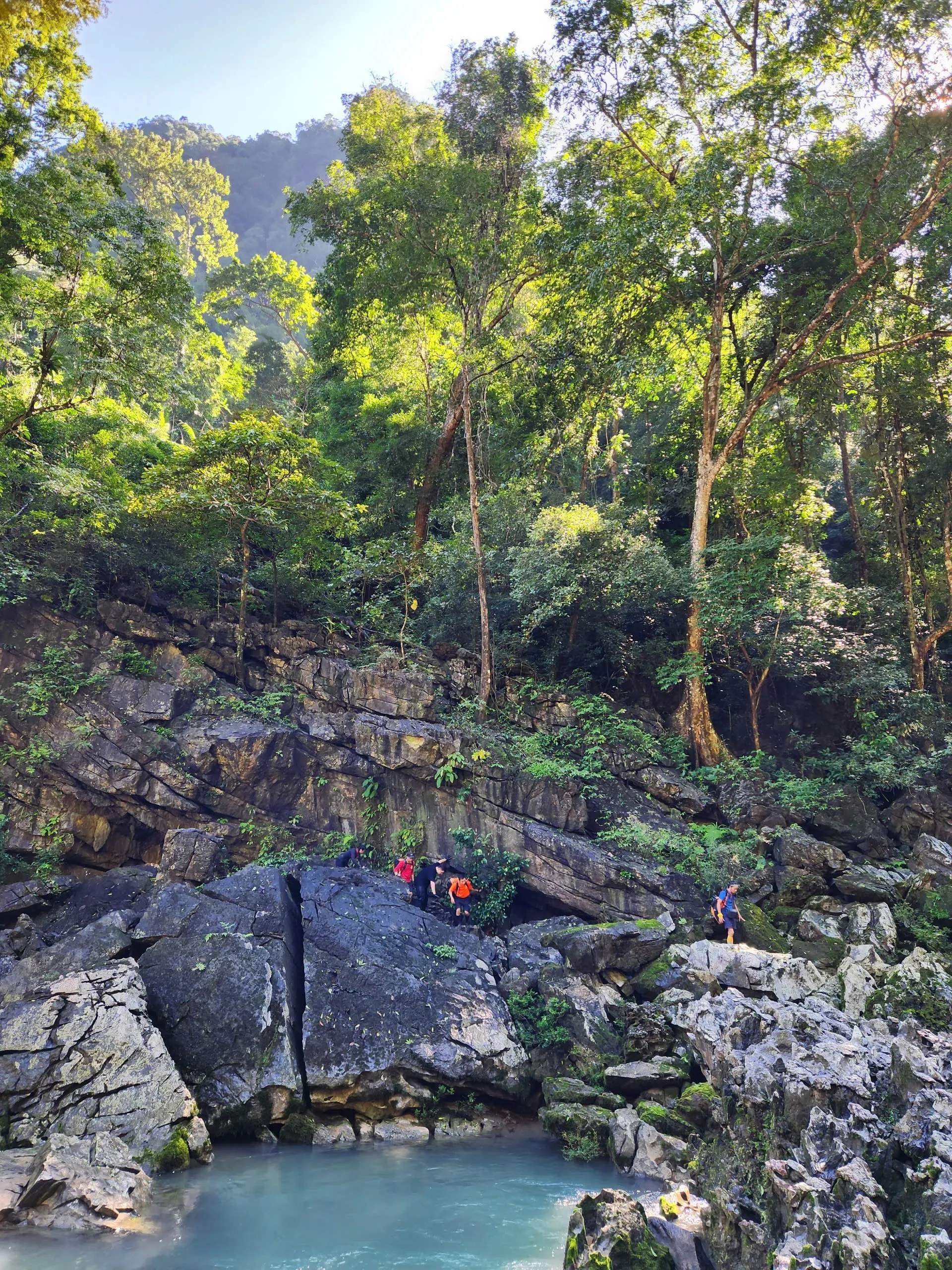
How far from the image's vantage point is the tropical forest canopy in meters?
13.5

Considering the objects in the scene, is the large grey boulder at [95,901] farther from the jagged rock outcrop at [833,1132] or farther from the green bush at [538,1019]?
the jagged rock outcrop at [833,1132]

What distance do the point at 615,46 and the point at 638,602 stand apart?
13.4 m

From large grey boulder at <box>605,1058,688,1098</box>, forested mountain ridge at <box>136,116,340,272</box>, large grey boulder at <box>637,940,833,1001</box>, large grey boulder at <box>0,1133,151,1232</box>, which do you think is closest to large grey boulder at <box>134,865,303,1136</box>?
large grey boulder at <box>0,1133,151,1232</box>

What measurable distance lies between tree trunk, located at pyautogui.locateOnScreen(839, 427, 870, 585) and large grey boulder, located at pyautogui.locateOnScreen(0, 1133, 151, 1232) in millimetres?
20351

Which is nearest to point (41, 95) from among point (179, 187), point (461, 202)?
point (461, 202)

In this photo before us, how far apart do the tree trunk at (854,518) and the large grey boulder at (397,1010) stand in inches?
620

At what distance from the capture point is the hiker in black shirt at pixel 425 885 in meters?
12.2

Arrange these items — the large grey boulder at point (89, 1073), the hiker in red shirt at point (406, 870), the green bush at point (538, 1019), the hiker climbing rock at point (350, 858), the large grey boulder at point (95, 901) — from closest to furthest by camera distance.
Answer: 1. the large grey boulder at point (89, 1073)
2. the green bush at point (538, 1019)
3. the large grey boulder at point (95, 901)
4. the hiker in red shirt at point (406, 870)
5. the hiker climbing rock at point (350, 858)

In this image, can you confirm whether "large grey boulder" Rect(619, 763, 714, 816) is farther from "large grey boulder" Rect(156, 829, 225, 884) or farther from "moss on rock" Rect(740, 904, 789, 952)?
"large grey boulder" Rect(156, 829, 225, 884)

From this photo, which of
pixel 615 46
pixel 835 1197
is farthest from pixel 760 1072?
pixel 615 46

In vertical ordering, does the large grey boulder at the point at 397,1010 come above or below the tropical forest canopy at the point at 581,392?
below

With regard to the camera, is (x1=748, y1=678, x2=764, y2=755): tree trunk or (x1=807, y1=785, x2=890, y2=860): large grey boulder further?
(x1=748, y1=678, x2=764, y2=755): tree trunk

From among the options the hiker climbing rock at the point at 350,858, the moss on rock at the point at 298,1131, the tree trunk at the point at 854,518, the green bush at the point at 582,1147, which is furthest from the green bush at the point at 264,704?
the tree trunk at the point at 854,518

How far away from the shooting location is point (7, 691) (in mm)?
14641
